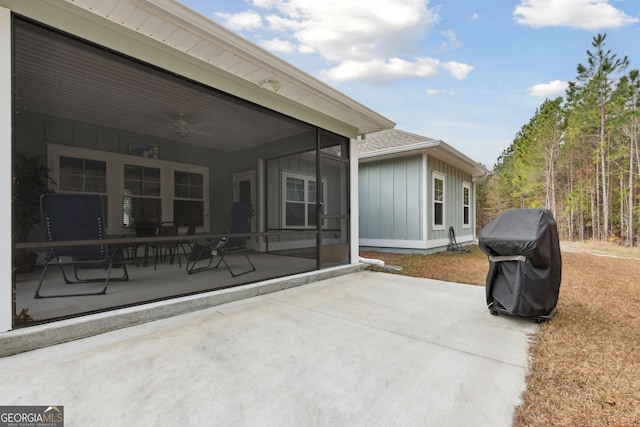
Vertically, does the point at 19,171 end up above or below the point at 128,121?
below

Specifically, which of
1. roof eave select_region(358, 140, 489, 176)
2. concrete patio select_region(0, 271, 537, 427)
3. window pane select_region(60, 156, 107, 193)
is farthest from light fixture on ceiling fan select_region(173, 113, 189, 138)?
roof eave select_region(358, 140, 489, 176)

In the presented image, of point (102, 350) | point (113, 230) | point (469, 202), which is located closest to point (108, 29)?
point (102, 350)

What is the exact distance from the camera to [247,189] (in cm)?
719

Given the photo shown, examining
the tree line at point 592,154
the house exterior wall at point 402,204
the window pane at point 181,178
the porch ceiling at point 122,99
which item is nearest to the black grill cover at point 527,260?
the porch ceiling at point 122,99

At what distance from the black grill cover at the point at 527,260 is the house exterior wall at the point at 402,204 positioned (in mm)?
4580

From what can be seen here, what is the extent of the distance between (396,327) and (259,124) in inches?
167

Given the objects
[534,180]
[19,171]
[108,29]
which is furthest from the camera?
[534,180]

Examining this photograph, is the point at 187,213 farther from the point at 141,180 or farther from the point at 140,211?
the point at 141,180

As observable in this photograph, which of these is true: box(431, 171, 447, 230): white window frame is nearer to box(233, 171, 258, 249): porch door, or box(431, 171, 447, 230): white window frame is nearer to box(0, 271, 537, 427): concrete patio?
box(233, 171, 258, 249): porch door

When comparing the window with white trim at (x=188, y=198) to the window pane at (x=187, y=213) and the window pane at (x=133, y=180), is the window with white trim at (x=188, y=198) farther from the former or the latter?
the window pane at (x=133, y=180)

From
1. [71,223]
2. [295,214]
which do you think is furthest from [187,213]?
[71,223]

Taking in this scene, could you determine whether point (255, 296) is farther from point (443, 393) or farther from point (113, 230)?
point (113, 230)

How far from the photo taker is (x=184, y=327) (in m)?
2.38

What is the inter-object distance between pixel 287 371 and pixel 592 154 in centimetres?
1696
